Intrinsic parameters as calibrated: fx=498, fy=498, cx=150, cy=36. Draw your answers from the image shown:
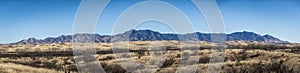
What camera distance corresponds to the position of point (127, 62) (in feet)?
220

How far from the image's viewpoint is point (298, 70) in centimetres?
5081

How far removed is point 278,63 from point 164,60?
17588mm

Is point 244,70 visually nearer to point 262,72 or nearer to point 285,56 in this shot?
point 262,72

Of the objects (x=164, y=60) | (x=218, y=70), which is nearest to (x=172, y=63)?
(x=164, y=60)

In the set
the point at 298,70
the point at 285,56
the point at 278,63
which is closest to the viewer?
the point at 298,70

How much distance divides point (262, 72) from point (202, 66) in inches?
294

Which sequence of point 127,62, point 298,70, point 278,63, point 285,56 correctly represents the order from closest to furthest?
1. point 298,70
2. point 278,63
3. point 285,56
4. point 127,62

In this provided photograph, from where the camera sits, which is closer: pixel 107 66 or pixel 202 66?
pixel 202 66

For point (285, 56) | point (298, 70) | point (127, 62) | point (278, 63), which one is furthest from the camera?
point (127, 62)

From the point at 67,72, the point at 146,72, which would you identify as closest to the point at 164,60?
the point at 146,72

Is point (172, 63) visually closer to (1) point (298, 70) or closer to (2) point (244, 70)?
(2) point (244, 70)

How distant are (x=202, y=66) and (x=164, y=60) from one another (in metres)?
11.3

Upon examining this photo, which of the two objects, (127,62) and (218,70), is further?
(127,62)

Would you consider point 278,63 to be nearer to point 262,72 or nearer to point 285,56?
point 262,72
